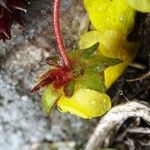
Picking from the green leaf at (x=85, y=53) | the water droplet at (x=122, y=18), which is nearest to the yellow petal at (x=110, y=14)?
the water droplet at (x=122, y=18)

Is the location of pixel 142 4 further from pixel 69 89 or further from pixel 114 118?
pixel 114 118

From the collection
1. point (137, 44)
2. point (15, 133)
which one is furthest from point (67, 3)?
point (15, 133)

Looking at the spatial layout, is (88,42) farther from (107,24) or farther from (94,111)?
(94,111)

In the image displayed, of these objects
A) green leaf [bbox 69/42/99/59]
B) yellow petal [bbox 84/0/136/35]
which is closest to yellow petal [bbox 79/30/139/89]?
yellow petal [bbox 84/0/136/35]

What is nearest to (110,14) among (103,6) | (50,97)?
(103,6)

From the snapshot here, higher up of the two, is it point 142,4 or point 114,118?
point 142,4

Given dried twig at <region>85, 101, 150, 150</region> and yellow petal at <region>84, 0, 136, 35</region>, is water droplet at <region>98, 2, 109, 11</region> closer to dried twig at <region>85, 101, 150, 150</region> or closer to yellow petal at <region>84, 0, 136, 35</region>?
yellow petal at <region>84, 0, 136, 35</region>

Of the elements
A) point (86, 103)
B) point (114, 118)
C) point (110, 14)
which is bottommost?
point (114, 118)
